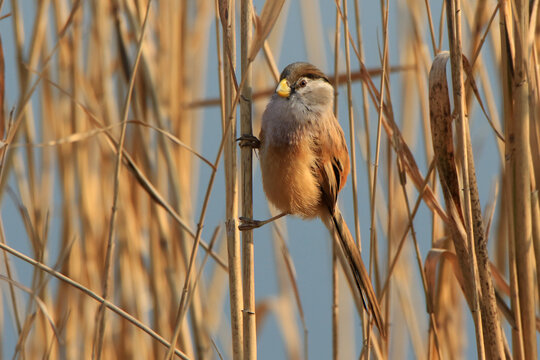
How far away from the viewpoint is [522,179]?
1.22 meters

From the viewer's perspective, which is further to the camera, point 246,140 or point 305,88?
point 305,88

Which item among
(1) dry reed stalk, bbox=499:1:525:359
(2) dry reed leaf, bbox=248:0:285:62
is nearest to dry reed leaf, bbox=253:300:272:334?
(1) dry reed stalk, bbox=499:1:525:359

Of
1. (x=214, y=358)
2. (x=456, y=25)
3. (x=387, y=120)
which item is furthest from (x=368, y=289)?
(x=214, y=358)

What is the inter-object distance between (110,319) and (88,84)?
0.88 metres

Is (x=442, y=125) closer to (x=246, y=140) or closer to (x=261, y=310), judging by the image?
(x=246, y=140)

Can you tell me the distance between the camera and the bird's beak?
1.60 metres

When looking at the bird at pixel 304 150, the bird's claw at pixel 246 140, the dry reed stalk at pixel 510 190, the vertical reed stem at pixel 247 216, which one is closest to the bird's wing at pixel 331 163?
the bird at pixel 304 150

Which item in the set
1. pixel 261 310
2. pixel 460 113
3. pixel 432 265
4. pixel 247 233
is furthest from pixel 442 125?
pixel 261 310

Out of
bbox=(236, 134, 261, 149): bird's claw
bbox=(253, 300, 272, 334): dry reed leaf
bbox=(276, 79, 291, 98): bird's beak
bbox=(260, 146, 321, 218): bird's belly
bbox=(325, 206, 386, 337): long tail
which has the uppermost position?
bbox=(276, 79, 291, 98): bird's beak

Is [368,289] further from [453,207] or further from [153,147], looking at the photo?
[153,147]

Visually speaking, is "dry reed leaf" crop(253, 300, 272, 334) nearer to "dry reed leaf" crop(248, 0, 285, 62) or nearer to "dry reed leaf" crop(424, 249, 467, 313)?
"dry reed leaf" crop(424, 249, 467, 313)

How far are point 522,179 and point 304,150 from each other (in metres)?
0.66

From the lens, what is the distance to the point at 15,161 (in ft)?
6.31

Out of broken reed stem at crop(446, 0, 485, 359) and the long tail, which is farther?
the long tail
